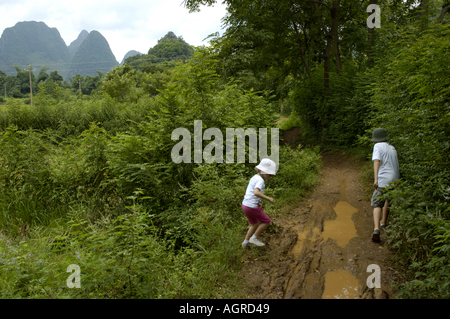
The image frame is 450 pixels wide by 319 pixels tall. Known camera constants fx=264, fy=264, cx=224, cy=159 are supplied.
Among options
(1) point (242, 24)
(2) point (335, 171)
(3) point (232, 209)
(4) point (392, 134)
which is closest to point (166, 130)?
(3) point (232, 209)

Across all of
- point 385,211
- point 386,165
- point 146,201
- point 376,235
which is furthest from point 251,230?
point 146,201

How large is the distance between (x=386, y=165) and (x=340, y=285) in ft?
7.59

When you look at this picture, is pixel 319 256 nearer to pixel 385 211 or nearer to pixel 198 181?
pixel 385 211

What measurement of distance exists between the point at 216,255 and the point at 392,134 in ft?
15.8

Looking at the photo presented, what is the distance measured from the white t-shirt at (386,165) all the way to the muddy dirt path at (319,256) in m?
1.06

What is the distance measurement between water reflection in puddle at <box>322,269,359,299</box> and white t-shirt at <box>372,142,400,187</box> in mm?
1803

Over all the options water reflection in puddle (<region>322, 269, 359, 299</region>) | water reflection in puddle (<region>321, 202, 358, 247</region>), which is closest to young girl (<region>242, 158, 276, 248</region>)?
water reflection in puddle (<region>322, 269, 359, 299</region>)

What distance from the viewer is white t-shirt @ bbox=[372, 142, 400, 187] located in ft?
15.1

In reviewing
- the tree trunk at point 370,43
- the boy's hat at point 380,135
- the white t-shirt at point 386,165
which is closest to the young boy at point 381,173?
the white t-shirt at point 386,165

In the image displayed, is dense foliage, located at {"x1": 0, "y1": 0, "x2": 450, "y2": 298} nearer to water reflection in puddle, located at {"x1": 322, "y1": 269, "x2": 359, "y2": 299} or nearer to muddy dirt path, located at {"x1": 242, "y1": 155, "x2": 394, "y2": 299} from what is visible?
muddy dirt path, located at {"x1": 242, "y1": 155, "x2": 394, "y2": 299}

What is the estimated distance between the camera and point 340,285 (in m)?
3.60

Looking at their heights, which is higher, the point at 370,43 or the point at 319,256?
the point at 370,43

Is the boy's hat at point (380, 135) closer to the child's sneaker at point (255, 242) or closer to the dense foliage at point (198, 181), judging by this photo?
the dense foliage at point (198, 181)
